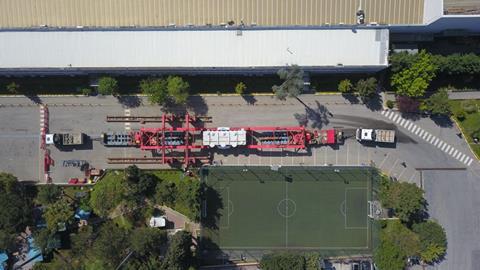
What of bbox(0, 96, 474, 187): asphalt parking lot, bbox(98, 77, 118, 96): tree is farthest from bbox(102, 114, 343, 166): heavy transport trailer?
bbox(98, 77, 118, 96): tree

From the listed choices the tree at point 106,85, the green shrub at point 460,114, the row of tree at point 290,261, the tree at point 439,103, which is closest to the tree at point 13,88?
the tree at point 106,85

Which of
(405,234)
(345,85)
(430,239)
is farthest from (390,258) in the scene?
(345,85)

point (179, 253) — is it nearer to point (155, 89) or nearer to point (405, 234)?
point (155, 89)

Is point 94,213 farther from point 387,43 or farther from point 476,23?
point 476,23

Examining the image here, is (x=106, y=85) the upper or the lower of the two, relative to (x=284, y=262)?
upper

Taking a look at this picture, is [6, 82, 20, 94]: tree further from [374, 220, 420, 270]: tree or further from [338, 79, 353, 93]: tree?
[374, 220, 420, 270]: tree
